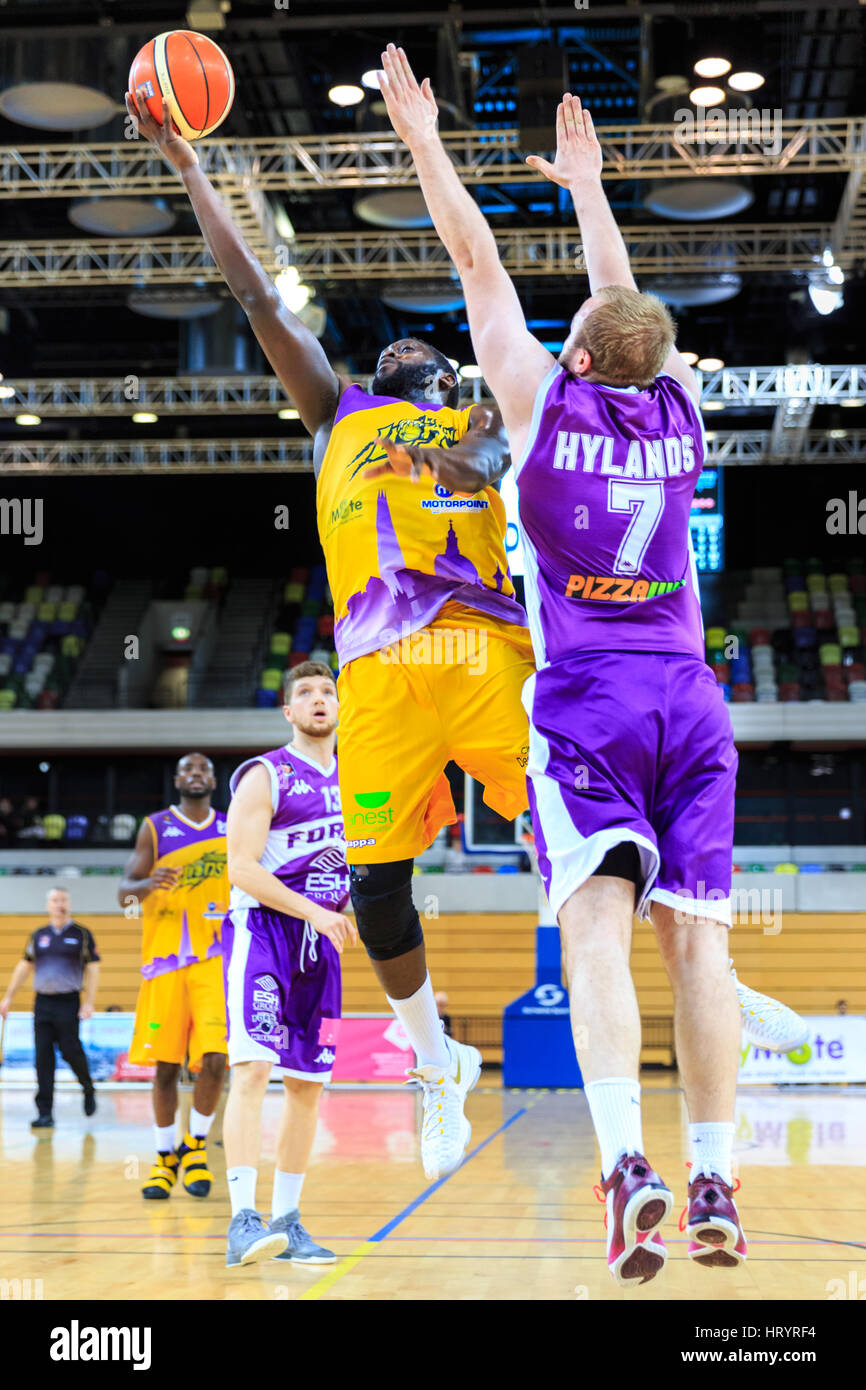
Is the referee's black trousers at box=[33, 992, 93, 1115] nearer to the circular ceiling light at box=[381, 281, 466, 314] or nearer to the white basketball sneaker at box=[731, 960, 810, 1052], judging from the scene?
the white basketball sneaker at box=[731, 960, 810, 1052]

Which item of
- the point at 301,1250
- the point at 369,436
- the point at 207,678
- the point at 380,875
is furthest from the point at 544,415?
the point at 207,678

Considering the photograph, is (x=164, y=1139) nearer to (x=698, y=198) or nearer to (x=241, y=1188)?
(x=241, y=1188)

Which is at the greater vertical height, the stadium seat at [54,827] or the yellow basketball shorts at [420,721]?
the stadium seat at [54,827]

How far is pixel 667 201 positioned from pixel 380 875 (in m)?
14.4

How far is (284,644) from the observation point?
26.9 meters

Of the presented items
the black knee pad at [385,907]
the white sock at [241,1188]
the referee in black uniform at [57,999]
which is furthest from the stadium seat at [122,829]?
the black knee pad at [385,907]

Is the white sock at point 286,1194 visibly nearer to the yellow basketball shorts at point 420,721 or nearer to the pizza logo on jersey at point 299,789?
the pizza logo on jersey at point 299,789

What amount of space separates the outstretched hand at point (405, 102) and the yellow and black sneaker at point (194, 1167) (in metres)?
6.28

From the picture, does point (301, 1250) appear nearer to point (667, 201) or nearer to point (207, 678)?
point (667, 201)

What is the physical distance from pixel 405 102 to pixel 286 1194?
4.37 m

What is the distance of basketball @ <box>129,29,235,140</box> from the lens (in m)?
4.00

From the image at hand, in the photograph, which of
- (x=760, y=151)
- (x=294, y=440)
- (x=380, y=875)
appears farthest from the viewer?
(x=294, y=440)

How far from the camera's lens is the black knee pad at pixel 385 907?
416cm

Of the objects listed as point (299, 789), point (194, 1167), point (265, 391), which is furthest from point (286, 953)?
point (265, 391)
